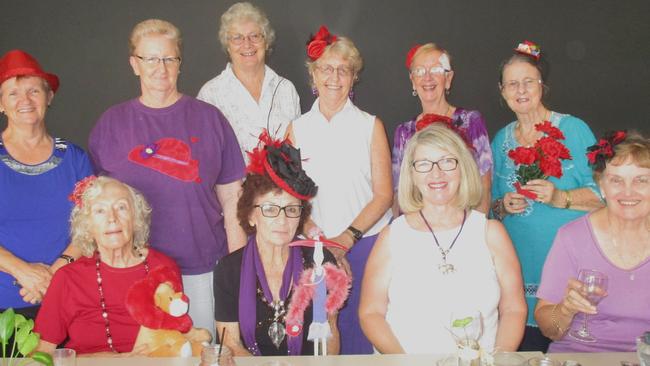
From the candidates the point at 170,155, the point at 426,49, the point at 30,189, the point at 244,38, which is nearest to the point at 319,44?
the point at 244,38

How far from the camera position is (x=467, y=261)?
101 inches

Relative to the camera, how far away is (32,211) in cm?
295

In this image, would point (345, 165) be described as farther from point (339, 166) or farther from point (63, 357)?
point (63, 357)

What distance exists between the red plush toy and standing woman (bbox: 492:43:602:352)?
71.8 inches

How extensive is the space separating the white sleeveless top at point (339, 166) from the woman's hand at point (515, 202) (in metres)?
0.65

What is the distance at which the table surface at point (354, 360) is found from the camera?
206 cm

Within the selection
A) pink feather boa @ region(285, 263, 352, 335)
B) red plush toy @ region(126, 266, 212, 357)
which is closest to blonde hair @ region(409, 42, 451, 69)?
pink feather boa @ region(285, 263, 352, 335)

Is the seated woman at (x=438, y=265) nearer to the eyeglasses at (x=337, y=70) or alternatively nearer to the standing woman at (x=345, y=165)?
the standing woman at (x=345, y=165)

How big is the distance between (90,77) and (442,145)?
2942 millimetres

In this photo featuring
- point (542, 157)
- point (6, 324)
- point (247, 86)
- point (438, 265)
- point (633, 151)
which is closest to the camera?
point (6, 324)

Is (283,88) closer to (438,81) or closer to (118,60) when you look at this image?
(438,81)

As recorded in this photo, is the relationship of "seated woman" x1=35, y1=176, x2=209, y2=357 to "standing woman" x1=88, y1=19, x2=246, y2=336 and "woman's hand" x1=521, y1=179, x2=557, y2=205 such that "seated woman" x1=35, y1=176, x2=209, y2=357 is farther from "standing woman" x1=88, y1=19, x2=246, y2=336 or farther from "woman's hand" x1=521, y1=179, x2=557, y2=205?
"woman's hand" x1=521, y1=179, x2=557, y2=205

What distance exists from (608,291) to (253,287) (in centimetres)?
140

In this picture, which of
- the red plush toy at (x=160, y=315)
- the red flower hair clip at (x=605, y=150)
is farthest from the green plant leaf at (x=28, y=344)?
the red flower hair clip at (x=605, y=150)
